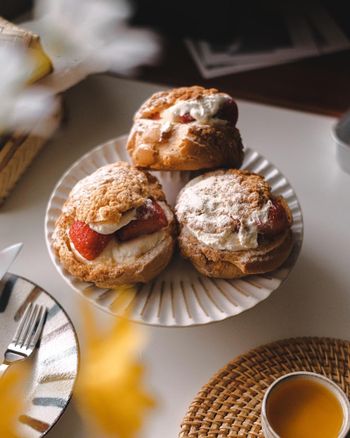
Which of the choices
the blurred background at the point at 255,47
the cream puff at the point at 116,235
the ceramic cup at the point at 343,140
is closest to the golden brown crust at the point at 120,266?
the cream puff at the point at 116,235

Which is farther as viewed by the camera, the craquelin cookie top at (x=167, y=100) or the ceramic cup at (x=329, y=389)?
the craquelin cookie top at (x=167, y=100)

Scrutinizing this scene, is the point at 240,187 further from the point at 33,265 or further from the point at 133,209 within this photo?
the point at 33,265

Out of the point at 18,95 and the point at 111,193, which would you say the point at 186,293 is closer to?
the point at 111,193

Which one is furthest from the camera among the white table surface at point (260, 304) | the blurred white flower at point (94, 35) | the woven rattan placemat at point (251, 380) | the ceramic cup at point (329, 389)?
the blurred white flower at point (94, 35)

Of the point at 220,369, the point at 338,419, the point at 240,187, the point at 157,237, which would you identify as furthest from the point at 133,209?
the point at 338,419

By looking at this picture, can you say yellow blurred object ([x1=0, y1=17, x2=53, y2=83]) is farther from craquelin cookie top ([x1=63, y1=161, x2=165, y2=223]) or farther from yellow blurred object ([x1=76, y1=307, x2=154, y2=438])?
yellow blurred object ([x1=76, y1=307, x2=154, y2=438])

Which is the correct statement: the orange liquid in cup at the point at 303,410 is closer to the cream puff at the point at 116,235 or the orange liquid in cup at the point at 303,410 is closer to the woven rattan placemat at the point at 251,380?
the woven rattan placemat at the point at 251,380

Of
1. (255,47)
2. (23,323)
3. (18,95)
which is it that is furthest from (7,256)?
(255,47)
